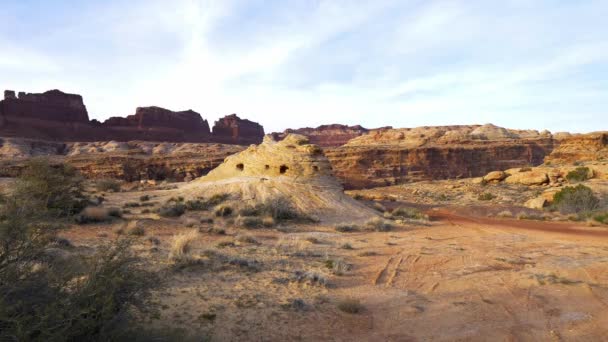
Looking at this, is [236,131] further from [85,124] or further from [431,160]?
[431,160]

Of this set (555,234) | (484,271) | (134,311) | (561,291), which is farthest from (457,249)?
(134,311)

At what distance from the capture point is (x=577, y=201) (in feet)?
68.5

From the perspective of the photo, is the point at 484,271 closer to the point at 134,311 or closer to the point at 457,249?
the point at 457,249

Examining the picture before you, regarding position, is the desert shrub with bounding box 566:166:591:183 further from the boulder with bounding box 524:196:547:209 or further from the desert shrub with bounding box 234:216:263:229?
the desert shrub with bounding box 234:216:263:229

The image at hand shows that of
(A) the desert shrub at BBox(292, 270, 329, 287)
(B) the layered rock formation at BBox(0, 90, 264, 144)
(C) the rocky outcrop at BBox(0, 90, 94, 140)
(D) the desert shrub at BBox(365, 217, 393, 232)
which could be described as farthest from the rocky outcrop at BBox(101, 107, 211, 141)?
(A) the desert shrub at BBox(292, 270, 329, 287)

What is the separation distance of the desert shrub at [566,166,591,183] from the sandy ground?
1847 centimetres

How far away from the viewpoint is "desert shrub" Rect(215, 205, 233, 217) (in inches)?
578

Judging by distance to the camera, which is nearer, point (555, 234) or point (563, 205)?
point (555, 234)

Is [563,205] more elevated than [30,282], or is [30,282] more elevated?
[30,282]

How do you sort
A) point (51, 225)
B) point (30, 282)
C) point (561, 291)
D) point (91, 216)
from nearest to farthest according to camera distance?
point (30, 282)
point (51, 225)
point (561, 291)
point (91, 216)

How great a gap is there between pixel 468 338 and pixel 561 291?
2.78 m

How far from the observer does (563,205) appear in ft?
68.6

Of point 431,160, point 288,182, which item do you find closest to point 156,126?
point 431,160

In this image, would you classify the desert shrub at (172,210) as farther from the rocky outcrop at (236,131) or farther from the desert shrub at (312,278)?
the rocky outcrop at (236,131)
